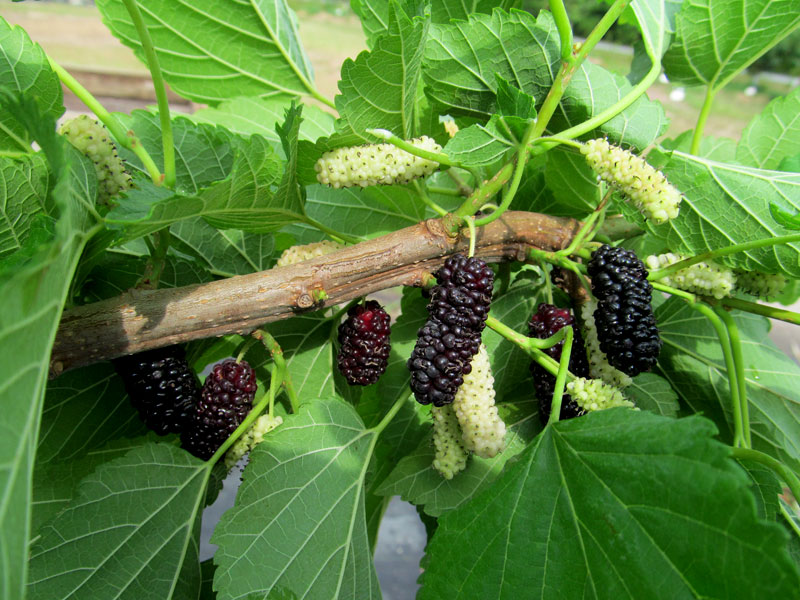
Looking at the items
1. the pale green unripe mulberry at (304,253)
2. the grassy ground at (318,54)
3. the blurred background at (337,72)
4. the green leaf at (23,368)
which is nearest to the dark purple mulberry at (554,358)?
the pale green unripe mulberry at (304,253)

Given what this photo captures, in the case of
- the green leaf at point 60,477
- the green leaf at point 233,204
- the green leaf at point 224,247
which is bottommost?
the green leaf at point 60,477

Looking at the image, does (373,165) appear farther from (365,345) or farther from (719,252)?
(719,252)

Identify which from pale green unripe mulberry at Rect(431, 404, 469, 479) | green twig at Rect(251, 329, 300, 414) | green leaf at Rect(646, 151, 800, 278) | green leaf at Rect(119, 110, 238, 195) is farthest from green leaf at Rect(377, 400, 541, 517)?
green leaf at Rect(119, 110, 238, 195)

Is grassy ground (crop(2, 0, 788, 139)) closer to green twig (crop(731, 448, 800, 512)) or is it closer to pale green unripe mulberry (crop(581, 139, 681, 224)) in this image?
pale green unripe mulberry (crop(581, 139, 681, 224))

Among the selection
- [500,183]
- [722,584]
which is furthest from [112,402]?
[722,584]

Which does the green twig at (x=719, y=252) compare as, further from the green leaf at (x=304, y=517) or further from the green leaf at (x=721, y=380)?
the green leaf at (x=304, y=517)
